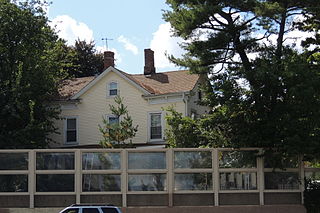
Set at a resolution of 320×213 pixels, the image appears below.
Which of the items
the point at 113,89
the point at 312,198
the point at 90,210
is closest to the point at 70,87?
the point at 113,89

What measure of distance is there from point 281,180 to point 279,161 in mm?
861

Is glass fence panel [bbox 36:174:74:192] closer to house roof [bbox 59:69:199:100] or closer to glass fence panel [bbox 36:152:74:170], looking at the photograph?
glass fence panel [bbox 36:152:74:170]

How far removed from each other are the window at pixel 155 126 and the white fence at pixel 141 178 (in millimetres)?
12140

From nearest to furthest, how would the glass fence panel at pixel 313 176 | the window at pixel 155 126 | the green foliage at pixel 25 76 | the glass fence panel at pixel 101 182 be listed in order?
the glass fence panel at pixel 101 182
the glass fence panel at pixel 313 176
the green foliage at pixel 25 76
the window at pixel 155 126

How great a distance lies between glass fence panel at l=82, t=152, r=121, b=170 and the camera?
19.5 m

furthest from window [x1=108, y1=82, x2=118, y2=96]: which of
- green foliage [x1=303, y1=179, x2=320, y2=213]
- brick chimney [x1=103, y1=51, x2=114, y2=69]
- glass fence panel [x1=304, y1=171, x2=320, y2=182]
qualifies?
green foliage [x1=303, y1=179, x2=320, y2=213]

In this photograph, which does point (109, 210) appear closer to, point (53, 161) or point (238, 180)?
point (53, 161)

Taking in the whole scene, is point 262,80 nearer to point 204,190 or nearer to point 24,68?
point 204,190

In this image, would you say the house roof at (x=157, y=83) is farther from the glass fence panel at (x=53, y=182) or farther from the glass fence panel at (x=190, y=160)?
the glass fence panel at (x=53, y=182)

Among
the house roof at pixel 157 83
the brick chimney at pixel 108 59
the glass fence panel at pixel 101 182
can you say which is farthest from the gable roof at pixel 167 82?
the glass fence panel at pixel 101 182

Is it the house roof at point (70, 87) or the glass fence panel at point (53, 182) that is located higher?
the house roof at point (70, 87)

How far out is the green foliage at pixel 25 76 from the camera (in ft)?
87.0

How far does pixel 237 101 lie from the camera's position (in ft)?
64.1

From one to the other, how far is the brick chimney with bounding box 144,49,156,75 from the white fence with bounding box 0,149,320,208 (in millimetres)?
17340
